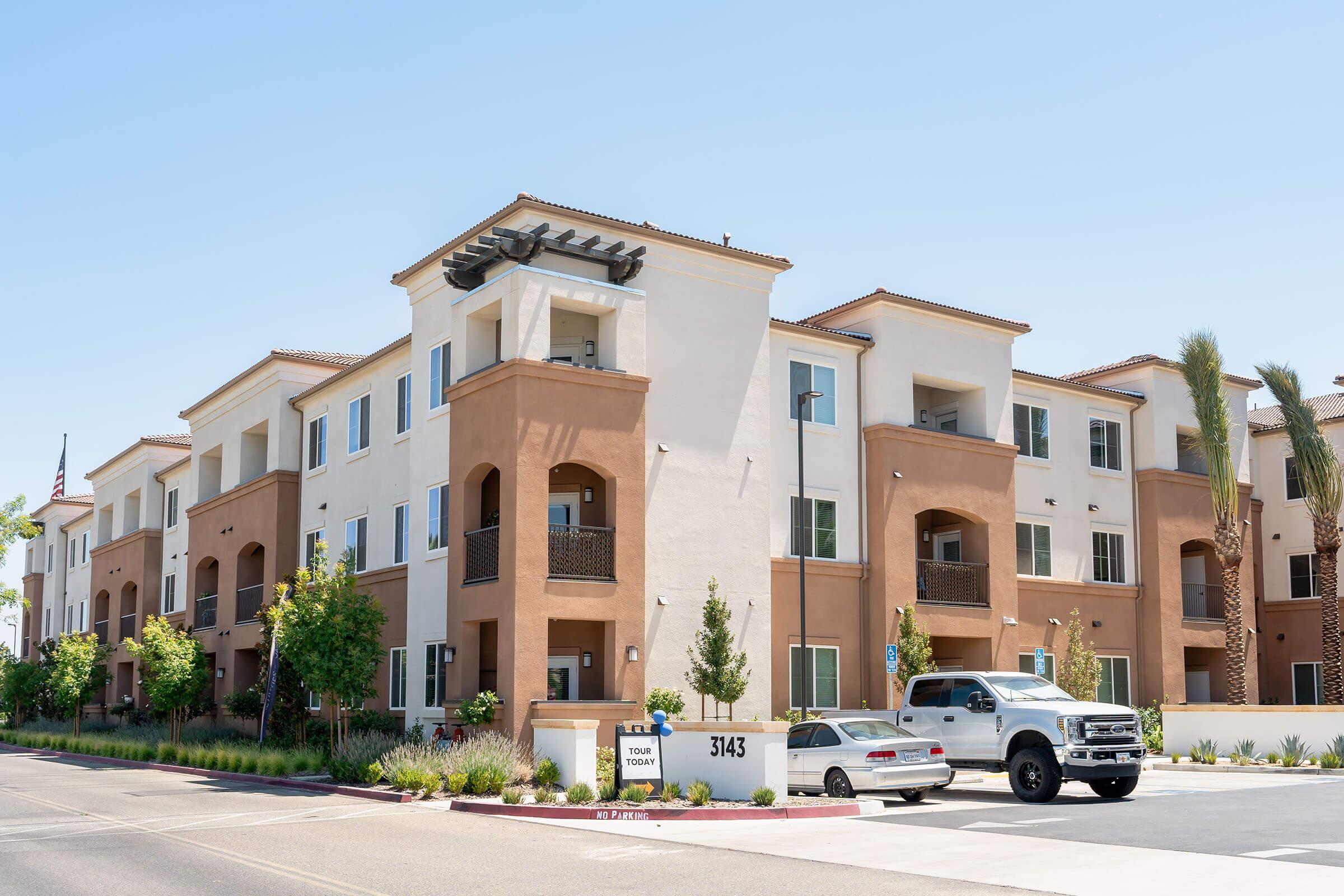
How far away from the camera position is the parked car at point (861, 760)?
21.3 metres

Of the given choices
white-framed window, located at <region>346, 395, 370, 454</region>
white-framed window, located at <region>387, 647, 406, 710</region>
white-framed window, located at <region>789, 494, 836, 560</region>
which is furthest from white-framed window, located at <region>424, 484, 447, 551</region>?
white-framed window, located at <region>789, 494, 836, 560</region>

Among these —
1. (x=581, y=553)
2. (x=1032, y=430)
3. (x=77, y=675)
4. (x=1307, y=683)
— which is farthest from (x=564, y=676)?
(x=1307, y=683)

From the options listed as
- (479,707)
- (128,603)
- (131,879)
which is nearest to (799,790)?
(479,707)

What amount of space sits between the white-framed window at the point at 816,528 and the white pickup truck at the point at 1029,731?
7952mm

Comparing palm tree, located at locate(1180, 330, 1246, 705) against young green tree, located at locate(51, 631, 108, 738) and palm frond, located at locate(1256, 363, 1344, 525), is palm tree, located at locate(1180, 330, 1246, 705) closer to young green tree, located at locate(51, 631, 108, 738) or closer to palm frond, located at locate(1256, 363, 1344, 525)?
palm frond, located at locate(1256, 363, 1344, 525)

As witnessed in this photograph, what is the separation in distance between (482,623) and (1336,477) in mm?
24799

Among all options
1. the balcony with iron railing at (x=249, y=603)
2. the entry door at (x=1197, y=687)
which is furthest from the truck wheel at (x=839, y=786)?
the balcony with iron railing at (x=249, y=603)

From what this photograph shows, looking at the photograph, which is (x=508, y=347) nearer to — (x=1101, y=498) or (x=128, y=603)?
(x=1101, y=498)

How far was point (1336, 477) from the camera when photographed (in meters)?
36.2

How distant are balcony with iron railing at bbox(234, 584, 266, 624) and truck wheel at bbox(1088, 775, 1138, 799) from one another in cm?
2728

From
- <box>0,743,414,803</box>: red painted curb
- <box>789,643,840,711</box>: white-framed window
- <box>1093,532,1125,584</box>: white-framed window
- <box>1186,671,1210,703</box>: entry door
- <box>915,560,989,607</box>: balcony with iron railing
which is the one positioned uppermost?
<box>1093,532,1125,584</box>: white-framed window

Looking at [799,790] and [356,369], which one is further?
[356,369]

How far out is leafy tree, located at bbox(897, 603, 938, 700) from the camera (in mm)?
31031

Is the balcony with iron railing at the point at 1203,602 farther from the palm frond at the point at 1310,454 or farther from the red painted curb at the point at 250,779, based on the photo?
the red painted curb at the point at 250,779
